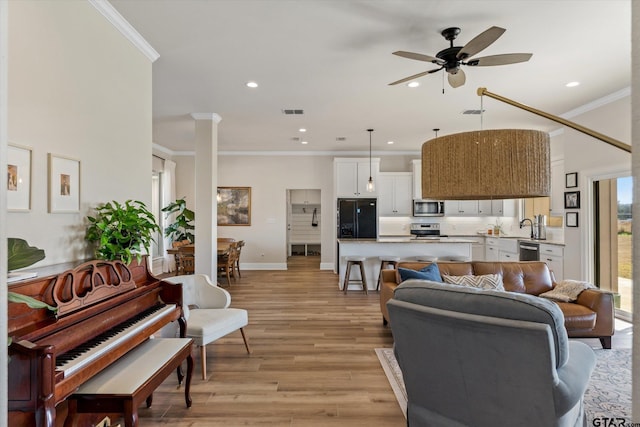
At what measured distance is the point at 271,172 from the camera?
26.6 ft

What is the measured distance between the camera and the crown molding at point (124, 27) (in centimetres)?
237

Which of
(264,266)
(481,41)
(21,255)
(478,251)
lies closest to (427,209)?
(478,251)

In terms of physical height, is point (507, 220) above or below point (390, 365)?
above

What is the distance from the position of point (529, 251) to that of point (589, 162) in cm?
198

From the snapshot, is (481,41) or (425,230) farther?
(425,230)

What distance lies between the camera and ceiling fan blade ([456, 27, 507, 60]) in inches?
82.7

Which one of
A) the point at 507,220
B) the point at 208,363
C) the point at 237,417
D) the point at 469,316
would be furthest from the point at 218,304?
the point at 507,220

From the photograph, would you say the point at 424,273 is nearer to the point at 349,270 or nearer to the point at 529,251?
the point at 349,270

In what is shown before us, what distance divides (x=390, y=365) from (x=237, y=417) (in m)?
1.40

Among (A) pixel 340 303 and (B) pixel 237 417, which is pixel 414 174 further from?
(B) pixel 237 417

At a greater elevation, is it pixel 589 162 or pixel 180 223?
pixel 589 162

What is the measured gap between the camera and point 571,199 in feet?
16.7

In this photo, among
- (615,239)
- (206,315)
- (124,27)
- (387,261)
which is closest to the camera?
(124,27)

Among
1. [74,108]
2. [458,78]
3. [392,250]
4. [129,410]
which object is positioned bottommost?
[129,410]
